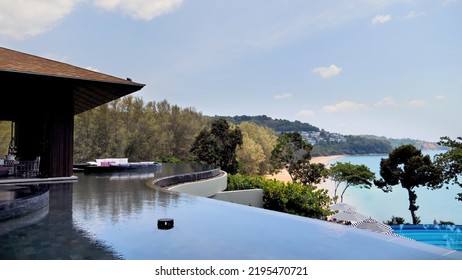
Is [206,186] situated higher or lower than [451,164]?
lower

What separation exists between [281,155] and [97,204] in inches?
856

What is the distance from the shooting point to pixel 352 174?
1107 inches

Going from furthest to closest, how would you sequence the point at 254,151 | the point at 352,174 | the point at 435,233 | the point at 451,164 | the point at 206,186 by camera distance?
1. the point at 254,151
2. the point at 352,174
3. the point at 451,164
4. the point at 435,233
5. the point at 206,186

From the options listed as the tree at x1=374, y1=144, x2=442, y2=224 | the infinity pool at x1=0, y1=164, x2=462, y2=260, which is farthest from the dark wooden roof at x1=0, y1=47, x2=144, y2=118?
the tree at x1=374, y1=144, x2=442, y2=224

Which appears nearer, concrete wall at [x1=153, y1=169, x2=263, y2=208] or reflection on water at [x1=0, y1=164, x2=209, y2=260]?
reflection on water at [x1=0, y1=164, x2=209, y2=260]

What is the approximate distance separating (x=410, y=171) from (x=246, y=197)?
11.8 meters

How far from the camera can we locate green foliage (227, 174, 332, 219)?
1534 centimetres

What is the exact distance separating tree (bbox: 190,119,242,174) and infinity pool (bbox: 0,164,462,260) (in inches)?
768

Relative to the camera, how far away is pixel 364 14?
123 feet

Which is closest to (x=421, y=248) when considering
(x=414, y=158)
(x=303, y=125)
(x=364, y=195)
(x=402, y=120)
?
(x=414, y=158)

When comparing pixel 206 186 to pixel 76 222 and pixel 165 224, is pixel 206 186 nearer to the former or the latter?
pixel 76 222

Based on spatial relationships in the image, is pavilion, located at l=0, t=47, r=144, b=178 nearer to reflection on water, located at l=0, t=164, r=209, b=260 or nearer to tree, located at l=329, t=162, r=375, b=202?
reflection on water, located at l=0, t=164, r=209, b=260

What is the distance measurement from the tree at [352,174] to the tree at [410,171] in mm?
3676

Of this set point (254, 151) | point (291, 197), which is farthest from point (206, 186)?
point (254, 151)
